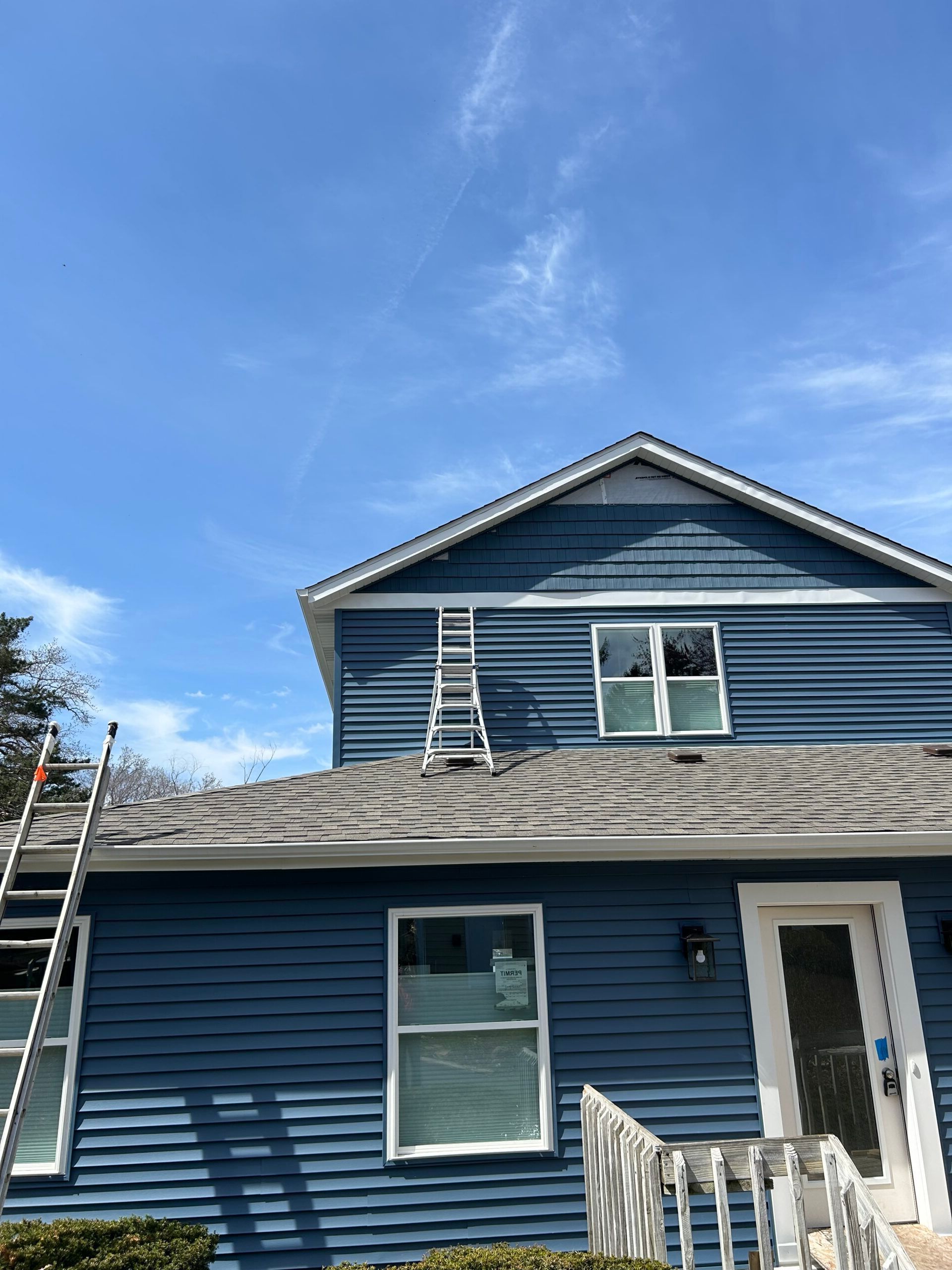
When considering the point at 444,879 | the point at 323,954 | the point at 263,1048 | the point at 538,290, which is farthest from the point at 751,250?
the point at 263,1048

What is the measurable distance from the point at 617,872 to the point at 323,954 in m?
→ 2.24

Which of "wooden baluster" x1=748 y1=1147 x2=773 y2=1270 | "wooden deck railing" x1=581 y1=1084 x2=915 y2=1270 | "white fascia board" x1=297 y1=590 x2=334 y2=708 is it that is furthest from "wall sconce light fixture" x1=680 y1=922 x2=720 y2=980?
"white fascia board" x1=297 y1=590 x2=334 y2=708

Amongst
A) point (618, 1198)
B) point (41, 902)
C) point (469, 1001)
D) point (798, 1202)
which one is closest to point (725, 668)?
point (469, 1001)

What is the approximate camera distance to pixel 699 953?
21.4 feet

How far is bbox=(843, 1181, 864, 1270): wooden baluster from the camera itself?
3580 mm

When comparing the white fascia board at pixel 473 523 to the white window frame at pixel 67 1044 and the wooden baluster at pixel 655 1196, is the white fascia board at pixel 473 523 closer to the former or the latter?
the white window frame at pixel 67 1044

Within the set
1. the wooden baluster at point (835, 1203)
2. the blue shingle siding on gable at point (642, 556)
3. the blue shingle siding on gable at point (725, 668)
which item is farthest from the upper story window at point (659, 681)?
the wooden baluster at point (835, 1203)

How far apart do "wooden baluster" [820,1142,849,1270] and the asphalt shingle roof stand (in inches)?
104

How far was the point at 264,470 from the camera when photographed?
1335cm

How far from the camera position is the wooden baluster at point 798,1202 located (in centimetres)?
395

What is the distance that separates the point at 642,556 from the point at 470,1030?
219 inches

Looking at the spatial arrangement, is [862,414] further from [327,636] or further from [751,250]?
[327,636]

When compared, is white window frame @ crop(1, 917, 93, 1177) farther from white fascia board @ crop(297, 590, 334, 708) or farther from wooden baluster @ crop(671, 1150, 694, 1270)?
wooden baluster @ crop(671, 1150, 694, 1270)

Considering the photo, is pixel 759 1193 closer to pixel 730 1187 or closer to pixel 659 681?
pixel 730 1187
